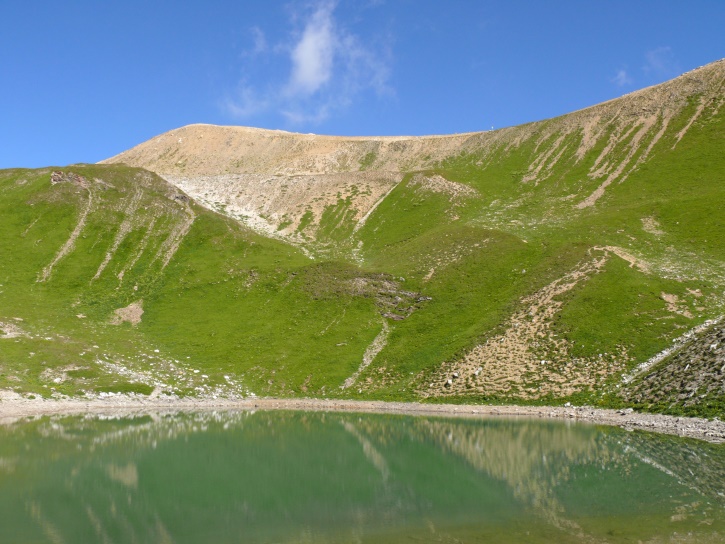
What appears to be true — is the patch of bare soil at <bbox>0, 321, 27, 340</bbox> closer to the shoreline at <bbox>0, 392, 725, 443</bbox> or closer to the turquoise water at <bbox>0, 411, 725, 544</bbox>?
the shoreline at <bbox>0, 392, 725, 443</bbox>

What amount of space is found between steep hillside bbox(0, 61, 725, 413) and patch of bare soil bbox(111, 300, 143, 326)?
0.44m

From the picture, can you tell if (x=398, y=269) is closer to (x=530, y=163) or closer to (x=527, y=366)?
(x=527, y=366)

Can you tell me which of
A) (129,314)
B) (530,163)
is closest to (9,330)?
(129,314)

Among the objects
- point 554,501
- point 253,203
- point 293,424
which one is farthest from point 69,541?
point 253,203

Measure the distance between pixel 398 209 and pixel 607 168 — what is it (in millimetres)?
47880

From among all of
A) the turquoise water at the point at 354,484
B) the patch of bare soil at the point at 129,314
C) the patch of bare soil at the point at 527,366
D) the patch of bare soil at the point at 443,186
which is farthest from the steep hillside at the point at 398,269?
the turquoise water at the point at 354,484

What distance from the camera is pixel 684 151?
125 metres

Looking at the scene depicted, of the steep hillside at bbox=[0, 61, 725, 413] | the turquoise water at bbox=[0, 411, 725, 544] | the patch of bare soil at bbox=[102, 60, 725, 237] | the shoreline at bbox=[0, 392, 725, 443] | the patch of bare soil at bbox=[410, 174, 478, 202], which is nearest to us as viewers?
the turquoise water at bbox=[0, 411, 725, 544]

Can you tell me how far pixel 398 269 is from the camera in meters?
99.7

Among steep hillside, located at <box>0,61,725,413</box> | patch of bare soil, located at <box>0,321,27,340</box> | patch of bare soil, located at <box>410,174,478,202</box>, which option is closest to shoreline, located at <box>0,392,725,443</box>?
steep hillside, located at <box>0,61,725,413</box>

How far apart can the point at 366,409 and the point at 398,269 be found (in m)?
37.1

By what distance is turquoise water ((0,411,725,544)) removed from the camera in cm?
2298

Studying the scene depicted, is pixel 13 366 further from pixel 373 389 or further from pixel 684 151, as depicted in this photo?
pixel 684 151

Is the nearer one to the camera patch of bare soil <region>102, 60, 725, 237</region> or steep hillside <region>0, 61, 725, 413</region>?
steep hillside <region>0, 61, 725, 413</region>
